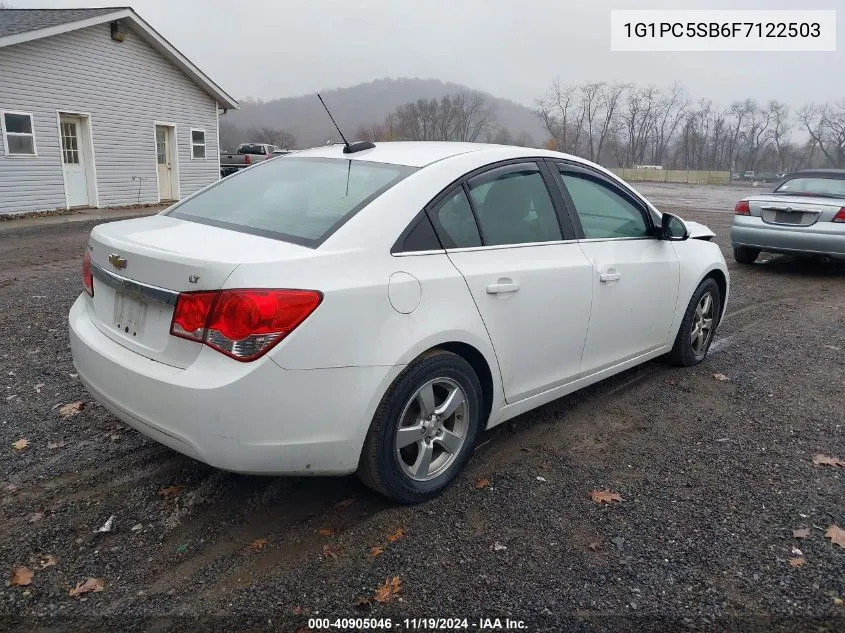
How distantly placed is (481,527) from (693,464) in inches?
55.6

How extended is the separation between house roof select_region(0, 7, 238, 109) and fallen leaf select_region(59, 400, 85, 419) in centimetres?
1314

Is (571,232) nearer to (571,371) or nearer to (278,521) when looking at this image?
(571,371)

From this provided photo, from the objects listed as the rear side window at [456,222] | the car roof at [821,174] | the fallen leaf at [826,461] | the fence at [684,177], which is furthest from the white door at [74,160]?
the fence at [684,177]

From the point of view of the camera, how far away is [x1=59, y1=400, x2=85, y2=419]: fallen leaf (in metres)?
3.96

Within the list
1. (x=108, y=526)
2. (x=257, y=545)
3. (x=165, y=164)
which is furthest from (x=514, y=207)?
(x=165, y=164)

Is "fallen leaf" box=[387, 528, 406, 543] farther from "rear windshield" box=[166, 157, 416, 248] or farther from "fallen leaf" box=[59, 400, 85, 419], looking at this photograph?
"fallen leaf" box=[59, 400, 85, 419]

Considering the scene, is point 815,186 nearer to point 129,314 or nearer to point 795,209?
point 795,209

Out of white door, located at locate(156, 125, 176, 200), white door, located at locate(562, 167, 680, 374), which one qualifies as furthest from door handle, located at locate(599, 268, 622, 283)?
white door, located at locate(156, 125, 176, 200)

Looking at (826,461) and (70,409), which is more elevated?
(70,409)

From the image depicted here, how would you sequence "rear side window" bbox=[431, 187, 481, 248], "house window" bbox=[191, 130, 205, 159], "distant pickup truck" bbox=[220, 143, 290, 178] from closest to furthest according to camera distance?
1. "rear side window" bbox=[431, 187, 481, 248]
2. "house window" bbox=[191, 130, 205, 159]
3. "distant pickup truck" bbox=[220, 143, 290, 178]

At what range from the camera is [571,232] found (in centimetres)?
379

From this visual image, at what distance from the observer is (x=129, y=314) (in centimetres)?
284

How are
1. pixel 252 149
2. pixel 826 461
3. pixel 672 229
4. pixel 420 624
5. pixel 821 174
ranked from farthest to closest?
pixel 252 149 < pixel 821 174 < pixel 672 229 < pixel 826 461 < pixel 420 624

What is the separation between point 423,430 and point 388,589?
73 centimetres
